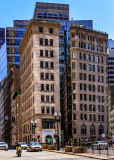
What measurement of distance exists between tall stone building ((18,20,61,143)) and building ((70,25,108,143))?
54.0 ft

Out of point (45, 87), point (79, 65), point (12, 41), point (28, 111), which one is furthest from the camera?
point (12, 41)

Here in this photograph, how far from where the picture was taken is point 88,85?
129500mm

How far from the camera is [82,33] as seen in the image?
131 meters

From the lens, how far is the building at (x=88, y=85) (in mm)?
126250

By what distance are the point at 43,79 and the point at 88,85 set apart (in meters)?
24.2

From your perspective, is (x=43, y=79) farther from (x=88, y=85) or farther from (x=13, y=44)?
(x=13, y=44)

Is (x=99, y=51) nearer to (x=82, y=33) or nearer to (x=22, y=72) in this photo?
(x=82, y=33)

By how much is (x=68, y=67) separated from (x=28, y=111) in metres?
26.5

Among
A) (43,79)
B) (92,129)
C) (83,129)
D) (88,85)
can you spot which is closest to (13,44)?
(88,85)

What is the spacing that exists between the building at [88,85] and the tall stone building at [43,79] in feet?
54.0

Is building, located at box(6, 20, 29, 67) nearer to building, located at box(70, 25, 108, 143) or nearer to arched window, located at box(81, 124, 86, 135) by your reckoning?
building, located at box(70, 25, 108, 143)

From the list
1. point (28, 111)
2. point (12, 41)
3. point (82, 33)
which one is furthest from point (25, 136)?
point (12, 41)

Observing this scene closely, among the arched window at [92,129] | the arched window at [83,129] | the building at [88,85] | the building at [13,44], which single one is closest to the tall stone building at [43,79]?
the building at [88,85]

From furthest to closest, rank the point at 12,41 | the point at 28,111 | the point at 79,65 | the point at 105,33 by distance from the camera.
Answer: the point at 12,41
the point at 105,33
the point at 79,65
the point at 28,111
